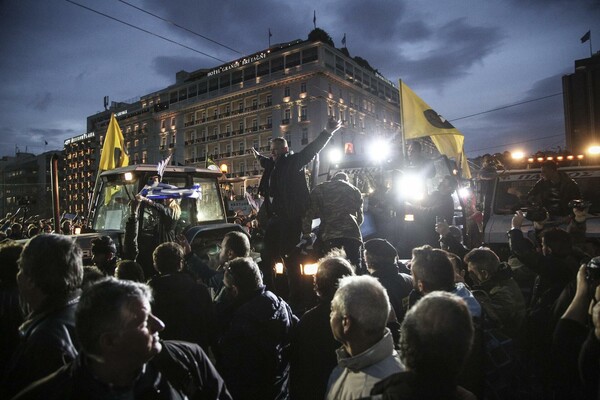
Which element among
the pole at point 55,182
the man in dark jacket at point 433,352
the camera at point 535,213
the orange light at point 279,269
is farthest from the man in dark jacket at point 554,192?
the pole at point 55,182

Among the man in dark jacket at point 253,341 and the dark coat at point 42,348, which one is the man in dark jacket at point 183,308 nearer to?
the man in dark jacket at point 253,341

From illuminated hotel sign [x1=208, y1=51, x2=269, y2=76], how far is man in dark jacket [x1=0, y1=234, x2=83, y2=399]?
207ft

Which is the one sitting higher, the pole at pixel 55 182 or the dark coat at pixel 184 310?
the pole at pixel 55 182

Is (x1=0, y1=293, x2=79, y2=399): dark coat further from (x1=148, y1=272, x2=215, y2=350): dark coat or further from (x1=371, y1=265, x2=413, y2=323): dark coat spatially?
(x1=371, y1=265, x2=413, y2=323): dark coat

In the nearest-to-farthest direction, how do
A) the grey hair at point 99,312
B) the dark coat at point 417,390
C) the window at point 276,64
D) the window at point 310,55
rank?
the dark coat at point 417,390 < the grey hair at point 99,312 < the window at point 310,55 < the window at point 276,64

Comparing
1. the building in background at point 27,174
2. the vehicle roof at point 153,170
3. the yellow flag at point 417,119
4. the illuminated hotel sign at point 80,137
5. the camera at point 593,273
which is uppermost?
the illuminated hotel sign at point 80,137

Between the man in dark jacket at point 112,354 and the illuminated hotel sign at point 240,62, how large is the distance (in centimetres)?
6387

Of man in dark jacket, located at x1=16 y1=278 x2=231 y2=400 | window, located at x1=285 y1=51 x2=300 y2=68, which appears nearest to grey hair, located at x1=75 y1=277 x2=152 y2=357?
man in dark jacket, located at x1=16 y1=278 x2=231 y2=400

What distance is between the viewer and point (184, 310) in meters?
3.34

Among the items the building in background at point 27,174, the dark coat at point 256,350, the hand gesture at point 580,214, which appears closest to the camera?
the dark coat at point 256,350

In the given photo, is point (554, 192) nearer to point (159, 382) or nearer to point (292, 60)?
point (159, 382)

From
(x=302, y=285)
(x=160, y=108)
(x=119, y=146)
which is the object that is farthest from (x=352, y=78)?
(x=302, y=285)

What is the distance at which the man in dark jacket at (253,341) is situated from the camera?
297cm

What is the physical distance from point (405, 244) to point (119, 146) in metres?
8.53
